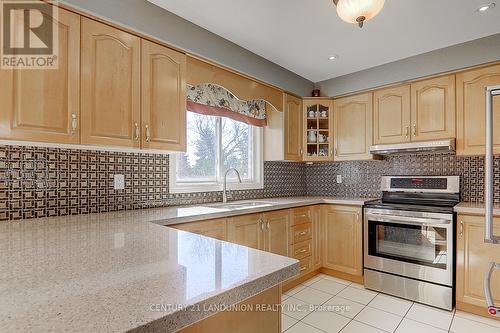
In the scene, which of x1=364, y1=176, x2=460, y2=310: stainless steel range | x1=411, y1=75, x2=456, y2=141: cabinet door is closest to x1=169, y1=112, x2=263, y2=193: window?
x1=364, y1=176, x2=460, y2=310: stainless steel range

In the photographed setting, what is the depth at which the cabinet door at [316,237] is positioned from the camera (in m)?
3.09

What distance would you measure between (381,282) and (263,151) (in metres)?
1.92

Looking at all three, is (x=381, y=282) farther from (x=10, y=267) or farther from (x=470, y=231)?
(x=10, y=267)

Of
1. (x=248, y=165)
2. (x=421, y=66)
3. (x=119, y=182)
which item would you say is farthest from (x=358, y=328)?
(x=421, y=66)

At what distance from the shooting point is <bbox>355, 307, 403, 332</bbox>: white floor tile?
6.80 feet

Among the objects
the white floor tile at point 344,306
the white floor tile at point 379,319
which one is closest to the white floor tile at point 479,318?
the white floor tile at point 379,319

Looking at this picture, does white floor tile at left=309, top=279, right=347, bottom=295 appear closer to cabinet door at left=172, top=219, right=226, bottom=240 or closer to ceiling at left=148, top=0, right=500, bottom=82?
cabinet door at left=172, top=219, right=226, bottom=240

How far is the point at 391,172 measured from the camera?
3205 mm

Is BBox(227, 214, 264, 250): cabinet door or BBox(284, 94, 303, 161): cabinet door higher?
BBox(284, 94, 303, 161): cabinet door

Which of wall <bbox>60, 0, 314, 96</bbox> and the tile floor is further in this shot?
the tile floor

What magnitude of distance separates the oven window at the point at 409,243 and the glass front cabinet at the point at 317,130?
111 centimetres

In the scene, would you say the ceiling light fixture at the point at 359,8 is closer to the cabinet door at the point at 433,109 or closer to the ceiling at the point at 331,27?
the ceiling at the point at 331,27

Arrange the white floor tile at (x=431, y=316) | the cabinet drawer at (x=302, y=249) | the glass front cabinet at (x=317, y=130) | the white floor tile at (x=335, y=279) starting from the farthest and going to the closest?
the glass front cabinet at (x=317, y=130)
the white floor tile at (x=335, y=279)
the cabinet drawer at (x=302, y=249)
the white floor tile at (x=431, y=316)

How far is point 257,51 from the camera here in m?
2.68
